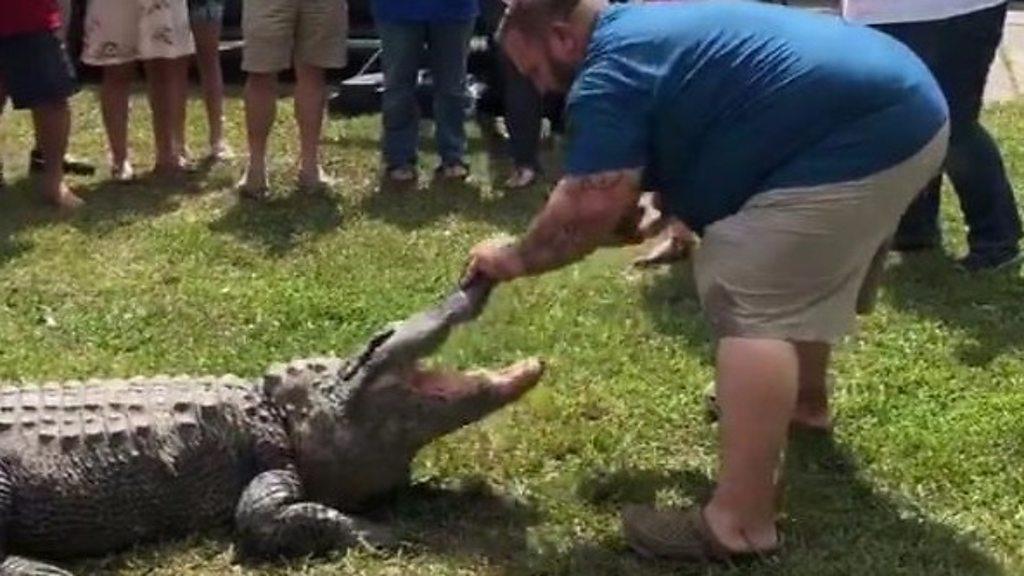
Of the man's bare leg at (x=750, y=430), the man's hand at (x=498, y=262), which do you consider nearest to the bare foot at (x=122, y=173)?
the man's hand at (x=498, y=262)

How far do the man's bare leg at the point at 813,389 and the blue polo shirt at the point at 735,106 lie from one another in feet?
2.61

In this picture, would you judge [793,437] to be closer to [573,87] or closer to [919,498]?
[919,498]

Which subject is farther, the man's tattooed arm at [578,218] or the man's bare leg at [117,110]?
the man's bare leg at [117,110]

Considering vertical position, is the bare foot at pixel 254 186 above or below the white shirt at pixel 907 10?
below

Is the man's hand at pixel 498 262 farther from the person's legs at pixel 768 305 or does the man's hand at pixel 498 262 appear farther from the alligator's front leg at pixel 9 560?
the alligator's front leg at pixel 9 560

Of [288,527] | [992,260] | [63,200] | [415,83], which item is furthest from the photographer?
[415,83]

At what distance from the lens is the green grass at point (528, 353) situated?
3.99m

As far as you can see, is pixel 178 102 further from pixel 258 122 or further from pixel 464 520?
pixel 464 520

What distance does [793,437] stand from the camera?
179 inches

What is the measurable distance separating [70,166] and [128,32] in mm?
792


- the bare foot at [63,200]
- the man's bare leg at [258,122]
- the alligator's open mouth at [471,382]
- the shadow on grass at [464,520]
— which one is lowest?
the bare foot at [63,200]

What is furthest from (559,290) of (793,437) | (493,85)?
(493,85)

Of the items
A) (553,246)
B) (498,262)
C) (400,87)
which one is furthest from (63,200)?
(553,246)

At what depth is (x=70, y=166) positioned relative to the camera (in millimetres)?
7996
